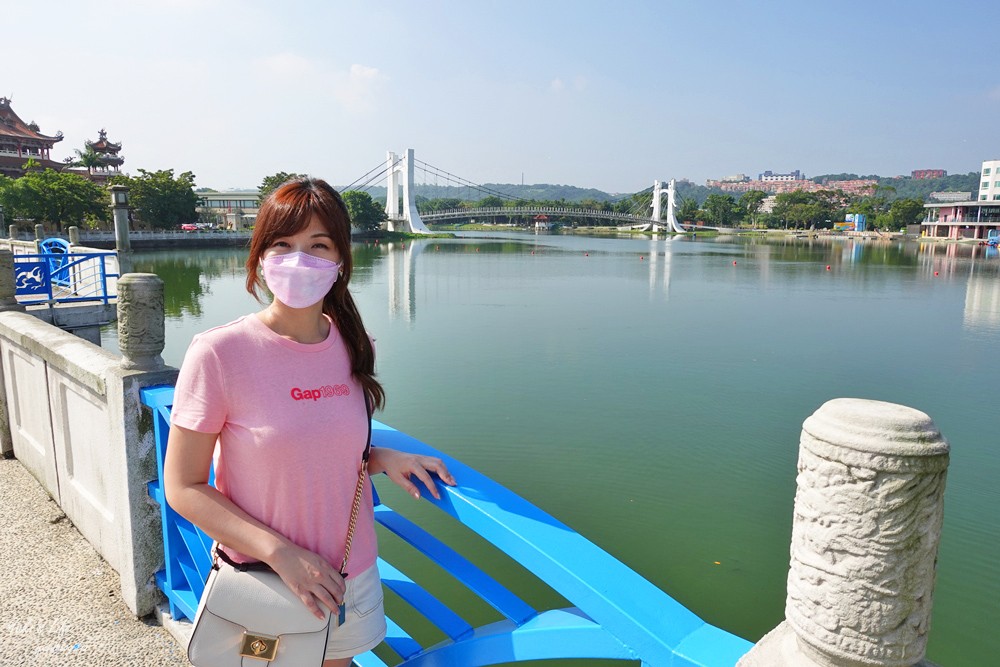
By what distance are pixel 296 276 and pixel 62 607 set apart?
155cm

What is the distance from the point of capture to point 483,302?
1409 cm

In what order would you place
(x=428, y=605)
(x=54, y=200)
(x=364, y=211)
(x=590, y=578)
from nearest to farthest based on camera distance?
(x=590, y=578) → (x=428, y=605) → (x=54, y=200) → (x=364, y=211)

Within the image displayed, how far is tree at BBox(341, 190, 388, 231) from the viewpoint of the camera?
43625 millimetres

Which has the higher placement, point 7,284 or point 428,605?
point 7,284

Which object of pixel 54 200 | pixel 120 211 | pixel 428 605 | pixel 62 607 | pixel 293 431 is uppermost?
pixel 54 200

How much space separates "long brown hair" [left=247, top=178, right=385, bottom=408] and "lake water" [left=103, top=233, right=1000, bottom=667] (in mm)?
2753

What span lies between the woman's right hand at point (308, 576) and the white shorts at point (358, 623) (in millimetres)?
72

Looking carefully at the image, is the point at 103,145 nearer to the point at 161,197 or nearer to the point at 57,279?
the point at 161,197

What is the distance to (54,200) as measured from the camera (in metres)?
26.2

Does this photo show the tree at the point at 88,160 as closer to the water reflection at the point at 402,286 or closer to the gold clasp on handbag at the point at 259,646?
the water reflection at the point at 402,286

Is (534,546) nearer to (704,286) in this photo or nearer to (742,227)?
(704,286)

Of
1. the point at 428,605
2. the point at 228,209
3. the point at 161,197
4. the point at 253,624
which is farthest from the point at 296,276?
the point at 228,209

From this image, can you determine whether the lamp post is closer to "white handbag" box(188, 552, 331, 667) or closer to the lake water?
the lake water

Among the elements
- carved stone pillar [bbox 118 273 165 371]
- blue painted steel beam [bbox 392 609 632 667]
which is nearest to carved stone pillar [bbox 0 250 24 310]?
carved stone pillar [bbox 118 273 165 371]
